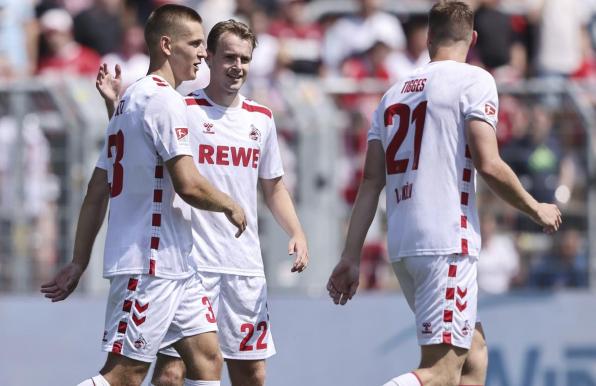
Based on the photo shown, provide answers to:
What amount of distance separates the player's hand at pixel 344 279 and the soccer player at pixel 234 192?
345 millimetres

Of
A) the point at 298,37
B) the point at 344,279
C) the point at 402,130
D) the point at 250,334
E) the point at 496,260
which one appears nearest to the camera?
the point at 402,130

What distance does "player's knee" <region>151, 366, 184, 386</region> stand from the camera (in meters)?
7.50

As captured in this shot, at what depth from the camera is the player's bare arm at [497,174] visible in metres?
6.66

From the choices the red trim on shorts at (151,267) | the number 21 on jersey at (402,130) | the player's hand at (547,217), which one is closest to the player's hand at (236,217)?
the red trim on shorts at (151,267)

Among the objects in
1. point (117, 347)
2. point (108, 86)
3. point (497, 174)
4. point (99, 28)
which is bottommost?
point (117, 347)

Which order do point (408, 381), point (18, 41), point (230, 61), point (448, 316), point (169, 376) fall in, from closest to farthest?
point (408, 381) → point (448, 316) → point (169, 376) → point (230, 61) → point (18, 41)

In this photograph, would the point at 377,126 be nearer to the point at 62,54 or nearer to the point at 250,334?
the point at 250,334

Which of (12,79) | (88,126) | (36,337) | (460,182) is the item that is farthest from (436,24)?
(12,79)

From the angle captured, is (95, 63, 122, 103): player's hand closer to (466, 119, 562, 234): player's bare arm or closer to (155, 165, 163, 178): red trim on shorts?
(155, 165, 163, 178): red trim on shorts

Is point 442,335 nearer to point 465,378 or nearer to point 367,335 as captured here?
point 465,378

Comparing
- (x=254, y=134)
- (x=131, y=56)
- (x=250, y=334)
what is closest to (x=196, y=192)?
(x=254, y=134)

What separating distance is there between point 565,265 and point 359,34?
385 centimetres

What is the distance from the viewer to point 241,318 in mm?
7781

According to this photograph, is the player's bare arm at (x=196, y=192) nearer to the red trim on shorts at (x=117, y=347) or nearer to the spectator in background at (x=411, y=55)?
the red trim on shorts at (x=117, y=347)
